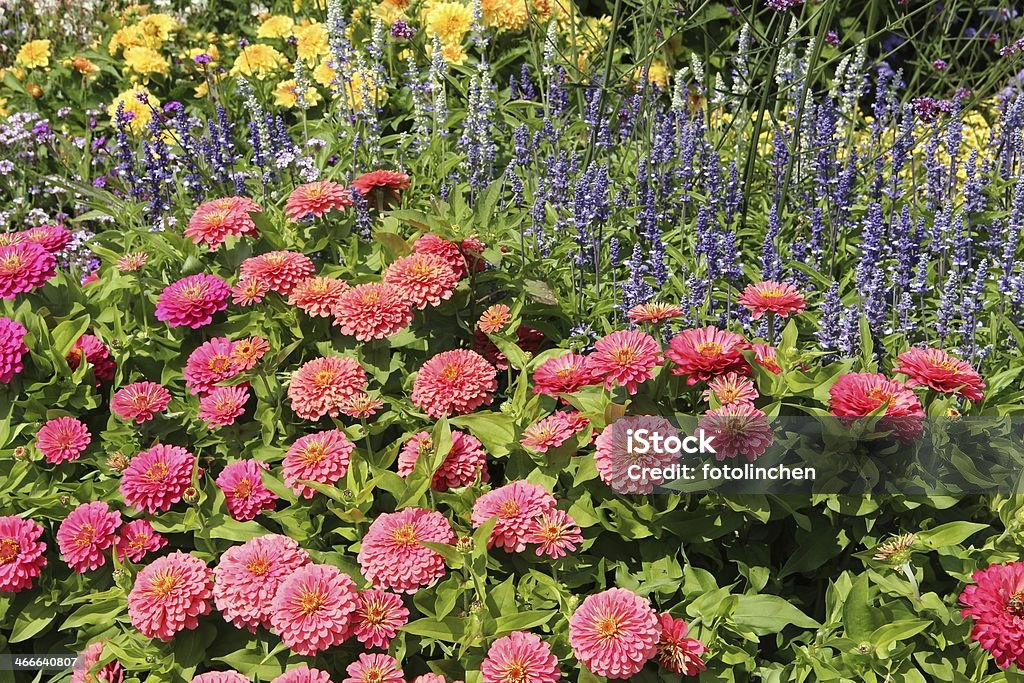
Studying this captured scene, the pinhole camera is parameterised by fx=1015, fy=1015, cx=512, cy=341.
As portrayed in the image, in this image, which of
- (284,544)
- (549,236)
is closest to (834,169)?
(549,236)

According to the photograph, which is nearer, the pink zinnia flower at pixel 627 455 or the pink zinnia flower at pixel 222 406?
the pink zinnia flower at pixel 627 455

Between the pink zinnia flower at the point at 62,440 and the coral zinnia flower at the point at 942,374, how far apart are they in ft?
5.02

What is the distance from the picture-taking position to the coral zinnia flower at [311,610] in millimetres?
1549

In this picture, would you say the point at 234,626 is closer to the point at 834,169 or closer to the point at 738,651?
the point at 738,651

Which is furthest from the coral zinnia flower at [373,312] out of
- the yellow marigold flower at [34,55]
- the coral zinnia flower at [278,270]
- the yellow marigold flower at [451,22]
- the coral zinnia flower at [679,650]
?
the yellow marigold flower at [34,55]

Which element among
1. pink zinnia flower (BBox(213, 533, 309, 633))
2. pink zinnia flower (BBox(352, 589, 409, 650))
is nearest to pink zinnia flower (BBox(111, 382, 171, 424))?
pink zinnia flower (BBox(213, 533, 309, 633))

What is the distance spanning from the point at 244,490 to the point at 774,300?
1.02m

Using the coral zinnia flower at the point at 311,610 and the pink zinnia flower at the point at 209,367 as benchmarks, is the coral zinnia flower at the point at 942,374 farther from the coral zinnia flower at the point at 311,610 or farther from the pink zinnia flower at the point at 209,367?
the pink zinnia flower at the point at 209,367

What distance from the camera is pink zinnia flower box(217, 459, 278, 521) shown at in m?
1.84

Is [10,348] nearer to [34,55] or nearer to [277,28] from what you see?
[277,28]

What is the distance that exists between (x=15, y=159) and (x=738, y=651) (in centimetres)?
330

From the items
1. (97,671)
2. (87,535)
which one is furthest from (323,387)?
(97,671)

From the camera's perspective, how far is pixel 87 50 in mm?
4500

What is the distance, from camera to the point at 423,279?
1931 mm
